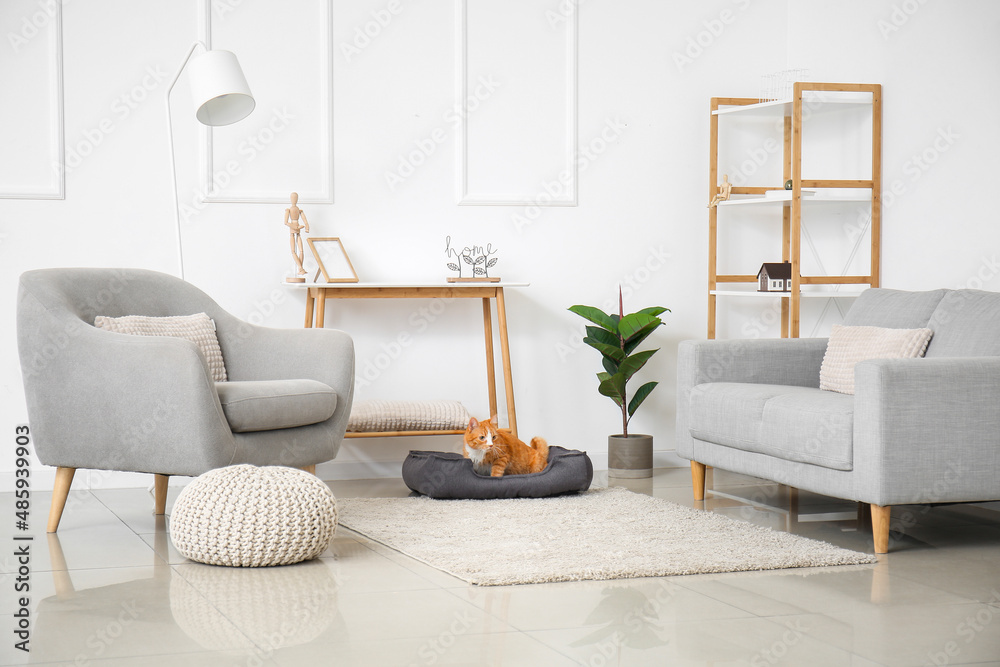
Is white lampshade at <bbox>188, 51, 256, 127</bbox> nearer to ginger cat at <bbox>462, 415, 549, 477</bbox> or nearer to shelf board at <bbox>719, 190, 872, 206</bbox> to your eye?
ginger cat at <bbox>462, 415, 549, 477</bbox>

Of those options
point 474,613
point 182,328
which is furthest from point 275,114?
point 474,613

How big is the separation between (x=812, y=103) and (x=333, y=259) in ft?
7.14

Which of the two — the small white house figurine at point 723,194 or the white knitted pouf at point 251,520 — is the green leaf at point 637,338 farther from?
the white knitted pouf at point 251,520

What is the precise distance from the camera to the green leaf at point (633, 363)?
4461 millimetres

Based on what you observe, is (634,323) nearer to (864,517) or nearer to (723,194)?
(723,194)

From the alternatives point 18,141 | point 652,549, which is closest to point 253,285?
point 18,141

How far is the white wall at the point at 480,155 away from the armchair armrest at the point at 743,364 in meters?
0.88

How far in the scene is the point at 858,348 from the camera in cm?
363

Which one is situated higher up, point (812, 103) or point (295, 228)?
point (812, 103)

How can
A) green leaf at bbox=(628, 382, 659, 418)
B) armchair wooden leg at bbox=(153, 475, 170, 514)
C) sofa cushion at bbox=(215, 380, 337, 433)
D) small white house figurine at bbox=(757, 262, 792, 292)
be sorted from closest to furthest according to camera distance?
sofa cushion at bbox=(215, 380, 337, 433) < armchair wooden leg at bbox=(153, 475, 170, 514) < green leaf at bbox=(628, 382, 659, 418) < small white house figurine at bbox=(757, 262, 792, 292)

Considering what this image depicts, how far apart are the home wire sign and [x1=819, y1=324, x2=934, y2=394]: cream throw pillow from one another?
147cm

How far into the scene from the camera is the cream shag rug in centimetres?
270

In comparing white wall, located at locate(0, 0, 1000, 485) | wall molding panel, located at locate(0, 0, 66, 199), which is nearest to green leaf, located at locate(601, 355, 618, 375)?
white wall, located at locate(0, 0, 1000, 485)

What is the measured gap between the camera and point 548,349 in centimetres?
476
